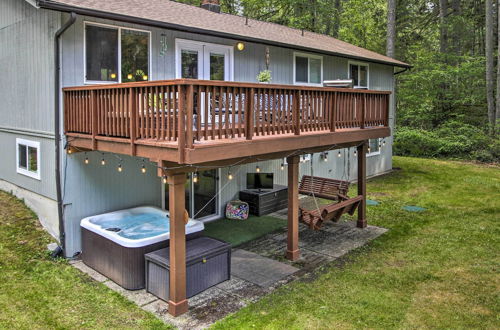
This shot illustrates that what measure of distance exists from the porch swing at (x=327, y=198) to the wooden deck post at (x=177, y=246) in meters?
3.26

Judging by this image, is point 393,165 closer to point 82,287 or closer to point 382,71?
point 382,71

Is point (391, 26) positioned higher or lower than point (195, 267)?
higher

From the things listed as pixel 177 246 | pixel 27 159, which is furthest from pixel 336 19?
pixel 177 246

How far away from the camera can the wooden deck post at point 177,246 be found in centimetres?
527

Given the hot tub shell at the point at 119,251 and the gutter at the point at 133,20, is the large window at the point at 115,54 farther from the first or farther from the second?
the hot tub shell at the point at 119,251

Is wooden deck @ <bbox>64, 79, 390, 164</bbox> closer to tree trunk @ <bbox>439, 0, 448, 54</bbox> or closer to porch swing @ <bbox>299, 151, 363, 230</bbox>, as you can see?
porch swing @ <bbox>299, 151, 363, 230</bbox>

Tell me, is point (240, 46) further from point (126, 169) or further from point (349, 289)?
point (349, 289)

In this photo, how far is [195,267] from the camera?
19.1ft

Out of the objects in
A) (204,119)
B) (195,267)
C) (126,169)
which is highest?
(204,119)

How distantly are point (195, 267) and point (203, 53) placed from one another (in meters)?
5.01

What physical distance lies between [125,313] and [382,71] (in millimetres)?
13157

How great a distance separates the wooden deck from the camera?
4895 millimetres

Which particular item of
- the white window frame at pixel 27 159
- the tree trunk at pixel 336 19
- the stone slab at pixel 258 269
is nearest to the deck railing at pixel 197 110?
the white window frame at pixel 27 159

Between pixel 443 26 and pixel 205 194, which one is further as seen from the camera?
pixel 443 26
